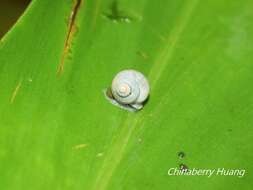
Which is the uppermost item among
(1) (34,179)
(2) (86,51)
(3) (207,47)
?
(3) (207,47)

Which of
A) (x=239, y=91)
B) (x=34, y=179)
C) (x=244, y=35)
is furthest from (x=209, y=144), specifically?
(x=34, y=179)

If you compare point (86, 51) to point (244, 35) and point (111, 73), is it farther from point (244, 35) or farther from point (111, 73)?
point (244, 35)

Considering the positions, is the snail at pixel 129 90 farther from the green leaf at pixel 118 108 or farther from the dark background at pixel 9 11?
the dark background at pixel 9 11

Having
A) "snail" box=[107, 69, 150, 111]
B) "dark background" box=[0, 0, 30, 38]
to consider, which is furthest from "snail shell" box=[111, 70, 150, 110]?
"dark background" box=[0, 0, 30, 38]

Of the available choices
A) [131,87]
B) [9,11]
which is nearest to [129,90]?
[131,87]

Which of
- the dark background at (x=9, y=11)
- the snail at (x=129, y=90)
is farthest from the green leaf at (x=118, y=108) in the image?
the dark background at (x=9, y=11)
